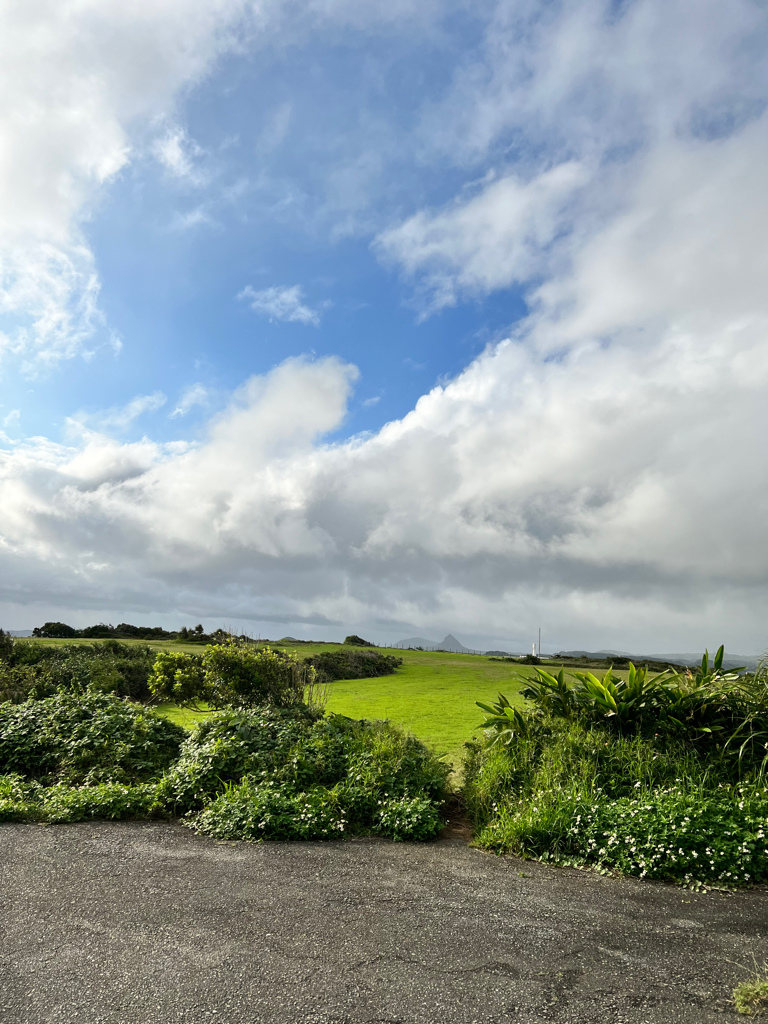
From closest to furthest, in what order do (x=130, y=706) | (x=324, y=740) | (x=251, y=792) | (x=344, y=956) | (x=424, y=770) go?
(x=344, y=956) < (x=251, y=792) < (x=424, y=770) < (x=324, y=740) < (x=130, y=706)

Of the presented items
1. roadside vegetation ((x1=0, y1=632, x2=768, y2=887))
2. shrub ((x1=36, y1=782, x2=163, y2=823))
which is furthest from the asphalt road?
shrub ((x1=36, y1=782, x2=163, y2=823))

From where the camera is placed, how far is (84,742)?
9.22 meters

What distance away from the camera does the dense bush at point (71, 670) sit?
14.3 meters

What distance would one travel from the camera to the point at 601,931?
4.57 m

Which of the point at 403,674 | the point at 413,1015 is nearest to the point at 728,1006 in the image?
the point at 413,1015

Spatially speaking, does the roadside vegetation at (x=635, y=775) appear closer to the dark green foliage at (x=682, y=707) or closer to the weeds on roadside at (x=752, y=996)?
the dark green foliage at (x=682, y=707)

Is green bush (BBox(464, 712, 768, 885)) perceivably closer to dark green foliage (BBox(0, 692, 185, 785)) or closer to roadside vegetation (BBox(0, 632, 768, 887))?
roadside vegetation (BBox(0, 632, 768, 887))

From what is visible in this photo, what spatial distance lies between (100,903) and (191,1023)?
2.00 metres

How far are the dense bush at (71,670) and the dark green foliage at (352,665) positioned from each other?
283 inches

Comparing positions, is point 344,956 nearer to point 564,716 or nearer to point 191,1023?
point 191,1023

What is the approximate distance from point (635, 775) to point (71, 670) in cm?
1485

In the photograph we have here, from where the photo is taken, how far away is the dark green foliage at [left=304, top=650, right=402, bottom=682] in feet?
86.1

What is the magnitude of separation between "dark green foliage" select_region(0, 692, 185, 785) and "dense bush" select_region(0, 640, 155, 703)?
10.5 ft

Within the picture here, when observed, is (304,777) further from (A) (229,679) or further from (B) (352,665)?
(B) (352,665)
